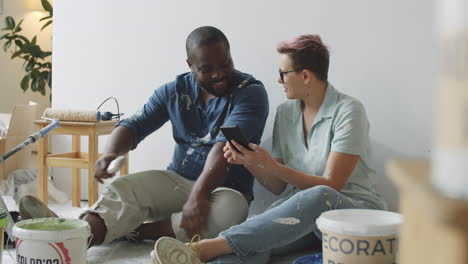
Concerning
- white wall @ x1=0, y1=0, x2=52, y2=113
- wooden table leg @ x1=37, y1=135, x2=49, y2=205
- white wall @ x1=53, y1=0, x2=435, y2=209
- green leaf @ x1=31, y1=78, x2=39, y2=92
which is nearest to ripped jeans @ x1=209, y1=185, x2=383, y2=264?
white wall @ x1=53, y1=0, x2=435, y2=209

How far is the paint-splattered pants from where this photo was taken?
2062mm

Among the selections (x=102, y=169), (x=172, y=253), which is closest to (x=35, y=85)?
(x=102, y=169)

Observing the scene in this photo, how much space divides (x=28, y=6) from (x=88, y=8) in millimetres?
2806

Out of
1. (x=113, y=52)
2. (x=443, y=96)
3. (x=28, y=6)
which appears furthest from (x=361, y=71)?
(x=28, y=6)

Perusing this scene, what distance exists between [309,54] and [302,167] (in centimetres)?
40

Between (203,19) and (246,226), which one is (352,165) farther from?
(203,19)

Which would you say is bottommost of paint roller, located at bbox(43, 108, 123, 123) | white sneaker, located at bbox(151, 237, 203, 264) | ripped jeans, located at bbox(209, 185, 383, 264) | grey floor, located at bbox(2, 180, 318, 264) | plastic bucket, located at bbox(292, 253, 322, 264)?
grey floor, located at bbox(2, 180, 318, 264)

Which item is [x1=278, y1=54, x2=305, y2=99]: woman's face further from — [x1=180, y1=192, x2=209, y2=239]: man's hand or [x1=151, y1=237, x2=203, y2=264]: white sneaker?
[x1=151, y1=237, x2=203, y2=264]: white sneaker

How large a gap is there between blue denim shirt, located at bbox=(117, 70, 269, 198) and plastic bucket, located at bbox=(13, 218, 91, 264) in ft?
2.33

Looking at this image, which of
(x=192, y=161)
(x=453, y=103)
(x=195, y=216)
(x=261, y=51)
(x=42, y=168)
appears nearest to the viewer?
(x=453, y=103)

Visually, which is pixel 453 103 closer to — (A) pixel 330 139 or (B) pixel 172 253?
(B) pixel 172 253

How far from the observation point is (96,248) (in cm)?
217

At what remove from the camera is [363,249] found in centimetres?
150

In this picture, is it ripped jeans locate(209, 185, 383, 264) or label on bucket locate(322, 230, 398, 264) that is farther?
ripped jeans locate(209, 185, 383, 264)
